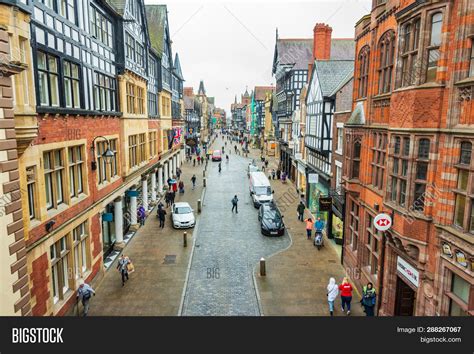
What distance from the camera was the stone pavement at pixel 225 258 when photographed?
13313mm

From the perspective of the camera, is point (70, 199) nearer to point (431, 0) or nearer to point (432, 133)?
point (432, 133)

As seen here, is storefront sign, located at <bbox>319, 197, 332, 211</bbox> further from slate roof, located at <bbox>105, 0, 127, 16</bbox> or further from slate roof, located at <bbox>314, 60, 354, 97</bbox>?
slate roof, located at <bbox>105, 0, 127, 16</bbox>

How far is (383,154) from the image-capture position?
12.3 metres

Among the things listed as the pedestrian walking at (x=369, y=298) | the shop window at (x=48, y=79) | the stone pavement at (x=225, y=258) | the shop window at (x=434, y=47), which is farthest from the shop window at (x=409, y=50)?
the shop window at (x=48, y=79)

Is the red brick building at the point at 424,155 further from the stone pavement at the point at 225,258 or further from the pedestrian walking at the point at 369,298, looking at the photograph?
the stone pavement at the point at 225,258

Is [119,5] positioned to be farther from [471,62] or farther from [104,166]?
[471,62]

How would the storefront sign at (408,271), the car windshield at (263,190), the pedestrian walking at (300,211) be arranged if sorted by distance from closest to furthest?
the storefront sign at (408,271) < the pedestrian walking at (300,211) < the car windshield at (263,190)

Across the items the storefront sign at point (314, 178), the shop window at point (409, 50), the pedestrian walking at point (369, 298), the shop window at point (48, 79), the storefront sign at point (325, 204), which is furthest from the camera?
the storefront sign at point (314, 178)

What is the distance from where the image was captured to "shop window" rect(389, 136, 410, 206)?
9.93 meters

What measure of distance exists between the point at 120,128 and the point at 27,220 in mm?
10455

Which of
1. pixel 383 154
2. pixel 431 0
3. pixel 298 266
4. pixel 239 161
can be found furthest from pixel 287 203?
pixel 239 161

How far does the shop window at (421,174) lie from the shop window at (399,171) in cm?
37

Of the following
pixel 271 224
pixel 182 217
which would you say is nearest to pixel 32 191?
pixel 182 217

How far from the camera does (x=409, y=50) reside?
32.0 ft
